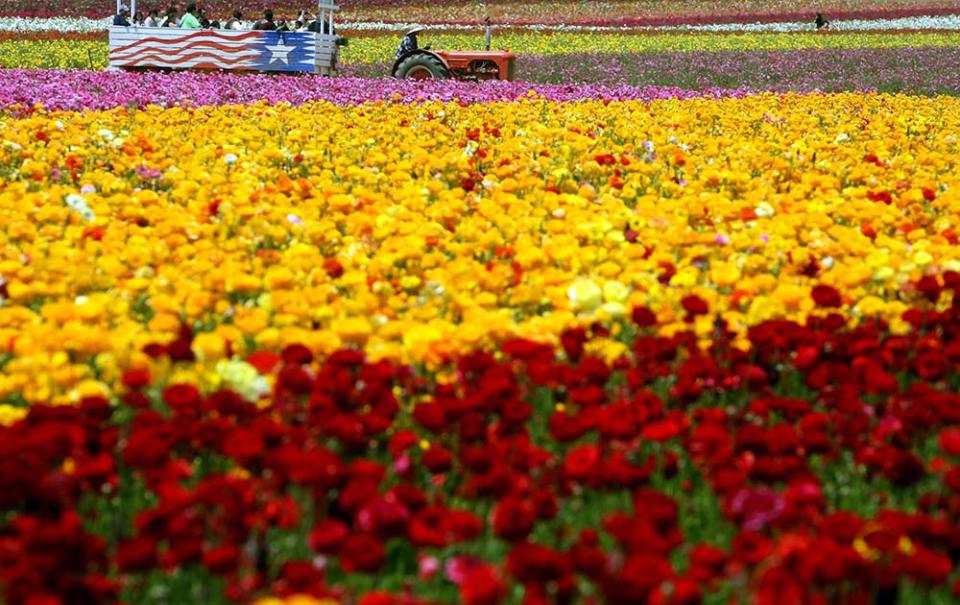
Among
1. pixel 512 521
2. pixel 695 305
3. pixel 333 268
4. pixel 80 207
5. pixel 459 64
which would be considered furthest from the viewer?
pixel 459 64

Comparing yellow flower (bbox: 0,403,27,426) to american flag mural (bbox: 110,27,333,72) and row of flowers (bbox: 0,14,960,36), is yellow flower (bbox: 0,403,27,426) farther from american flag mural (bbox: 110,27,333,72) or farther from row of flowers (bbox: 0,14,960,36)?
row of flowers (bbox: 0,14,960,36)

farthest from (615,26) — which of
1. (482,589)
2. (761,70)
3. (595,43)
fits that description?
(482,589)

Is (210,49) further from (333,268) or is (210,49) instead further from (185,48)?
(333,268)

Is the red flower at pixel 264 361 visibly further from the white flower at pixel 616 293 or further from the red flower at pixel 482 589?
the red flower at pixel 482 589

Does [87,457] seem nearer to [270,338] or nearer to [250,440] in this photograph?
[250,440]

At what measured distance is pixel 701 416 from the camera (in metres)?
3.73

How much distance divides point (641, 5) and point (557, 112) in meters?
45.7

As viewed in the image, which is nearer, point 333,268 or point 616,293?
point 616,293

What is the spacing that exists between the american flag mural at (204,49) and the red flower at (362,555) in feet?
68.9

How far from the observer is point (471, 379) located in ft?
13.4

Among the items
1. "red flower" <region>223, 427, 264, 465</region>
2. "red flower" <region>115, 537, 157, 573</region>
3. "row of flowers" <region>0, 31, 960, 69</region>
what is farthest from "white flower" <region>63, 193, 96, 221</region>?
"row of flowers" <region>0, 31, 960, 69</region>

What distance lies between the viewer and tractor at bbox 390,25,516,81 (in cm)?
2227

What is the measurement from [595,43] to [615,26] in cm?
1139

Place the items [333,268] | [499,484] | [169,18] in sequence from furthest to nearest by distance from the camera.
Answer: [169,18] → [333,268] → [499,484]
